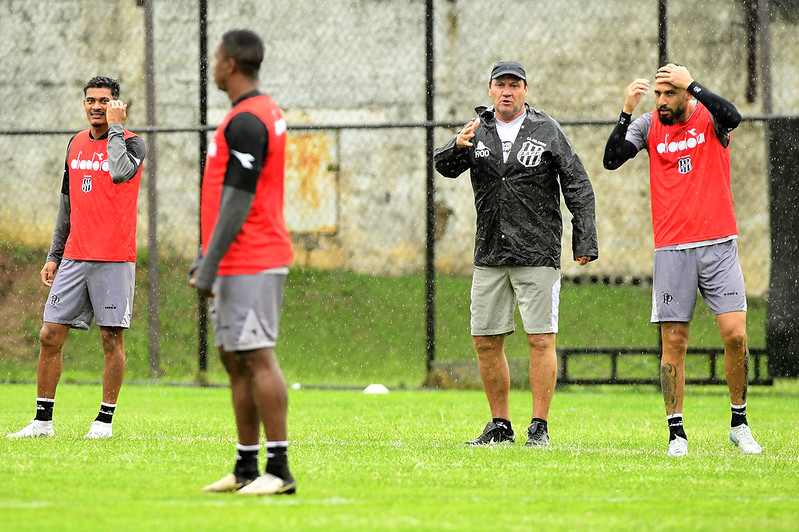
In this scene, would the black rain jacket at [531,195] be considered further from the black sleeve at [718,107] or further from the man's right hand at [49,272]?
the man's right hand at [49,272]

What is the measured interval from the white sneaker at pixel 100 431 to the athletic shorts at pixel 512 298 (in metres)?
2.25

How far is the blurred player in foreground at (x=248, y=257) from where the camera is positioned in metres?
4.47

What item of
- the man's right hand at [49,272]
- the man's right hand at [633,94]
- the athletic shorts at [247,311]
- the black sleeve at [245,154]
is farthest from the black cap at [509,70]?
the man's right hand at [49,272]

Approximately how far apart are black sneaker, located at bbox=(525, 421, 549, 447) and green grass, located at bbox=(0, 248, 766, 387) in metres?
4.62

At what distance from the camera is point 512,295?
23.2 feet

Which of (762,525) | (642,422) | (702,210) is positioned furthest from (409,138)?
(762,525)

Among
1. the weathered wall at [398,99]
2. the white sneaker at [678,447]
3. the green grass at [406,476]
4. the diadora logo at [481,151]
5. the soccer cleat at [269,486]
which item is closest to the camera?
the green grass at [406,476]

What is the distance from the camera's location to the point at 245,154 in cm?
448

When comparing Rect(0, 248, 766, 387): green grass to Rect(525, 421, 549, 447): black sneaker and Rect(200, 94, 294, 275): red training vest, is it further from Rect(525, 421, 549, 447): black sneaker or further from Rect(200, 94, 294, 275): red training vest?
Rect(200, 94, 294, 275): red training vest

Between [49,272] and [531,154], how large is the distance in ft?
10.3

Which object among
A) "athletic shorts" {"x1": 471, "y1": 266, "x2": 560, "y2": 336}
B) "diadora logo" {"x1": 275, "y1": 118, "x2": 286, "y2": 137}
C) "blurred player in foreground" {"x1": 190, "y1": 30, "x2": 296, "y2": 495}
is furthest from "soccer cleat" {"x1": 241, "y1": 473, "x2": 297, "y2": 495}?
"athletic shorts" {"x1": 471, "y1": 266, "x2": 560, "y2": 336}

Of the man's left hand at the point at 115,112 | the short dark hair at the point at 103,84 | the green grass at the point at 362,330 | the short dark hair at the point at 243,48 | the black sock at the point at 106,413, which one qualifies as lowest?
the black sock at the point at 106,413

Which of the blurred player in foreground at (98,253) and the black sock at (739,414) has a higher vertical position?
the blurred player in foreground at (98,253)

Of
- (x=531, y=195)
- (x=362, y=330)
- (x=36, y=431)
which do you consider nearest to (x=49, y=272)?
(x=36, y=431)
